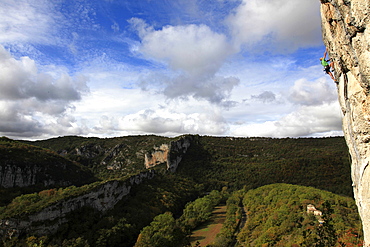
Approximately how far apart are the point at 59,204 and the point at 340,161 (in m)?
104

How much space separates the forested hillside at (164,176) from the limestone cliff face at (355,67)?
127 feet

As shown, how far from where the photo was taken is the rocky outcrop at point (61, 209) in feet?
109

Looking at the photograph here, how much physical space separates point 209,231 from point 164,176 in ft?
121

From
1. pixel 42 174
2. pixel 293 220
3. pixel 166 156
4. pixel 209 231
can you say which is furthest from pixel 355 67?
pixel 166 156

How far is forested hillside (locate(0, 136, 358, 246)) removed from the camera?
Result: 4034cm

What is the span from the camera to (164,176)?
8988 cm

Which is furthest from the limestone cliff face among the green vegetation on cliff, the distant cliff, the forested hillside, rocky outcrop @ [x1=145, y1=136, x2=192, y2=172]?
rocky outcrop @ [x1=145, y1=136, x2=192, y2=172]

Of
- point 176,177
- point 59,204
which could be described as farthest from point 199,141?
point 59,204

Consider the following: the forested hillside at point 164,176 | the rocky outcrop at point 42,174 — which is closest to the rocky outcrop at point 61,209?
the forested hillside at point 164,176

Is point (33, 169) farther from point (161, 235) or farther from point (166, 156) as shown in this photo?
point (166, 156)

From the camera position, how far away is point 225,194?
94.5 meters

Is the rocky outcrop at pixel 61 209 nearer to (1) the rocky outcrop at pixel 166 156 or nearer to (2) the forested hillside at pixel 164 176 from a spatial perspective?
(2) the forested hillside at pixel 164 176

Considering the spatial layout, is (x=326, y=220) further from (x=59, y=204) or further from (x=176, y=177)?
(x=176, y=177)

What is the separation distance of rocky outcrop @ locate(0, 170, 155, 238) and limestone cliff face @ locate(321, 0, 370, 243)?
42118 millimetres
